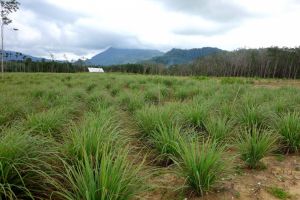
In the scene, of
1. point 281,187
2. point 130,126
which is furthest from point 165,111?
point 281,187

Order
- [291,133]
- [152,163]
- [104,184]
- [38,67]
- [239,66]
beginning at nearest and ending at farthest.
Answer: [104,184]
[152,163]
[291,133]
[38,67]
[239,66]

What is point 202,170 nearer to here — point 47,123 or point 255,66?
point 47,123

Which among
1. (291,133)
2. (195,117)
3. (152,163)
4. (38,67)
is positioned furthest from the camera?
(38,67)

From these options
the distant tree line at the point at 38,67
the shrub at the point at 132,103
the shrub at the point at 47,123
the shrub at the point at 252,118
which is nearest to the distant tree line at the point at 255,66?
the distant tree line at the point at 38,67

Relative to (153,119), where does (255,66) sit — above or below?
above

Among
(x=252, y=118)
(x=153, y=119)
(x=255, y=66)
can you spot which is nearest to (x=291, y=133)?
(x=252, y=118)

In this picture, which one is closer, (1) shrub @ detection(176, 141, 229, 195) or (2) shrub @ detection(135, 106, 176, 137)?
(1) shrub @ detection(176, 141, 229, 195)

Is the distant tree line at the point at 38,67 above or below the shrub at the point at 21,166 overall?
above

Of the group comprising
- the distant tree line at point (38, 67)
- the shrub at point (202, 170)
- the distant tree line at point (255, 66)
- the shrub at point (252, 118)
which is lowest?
the shrub at point (202, 170)

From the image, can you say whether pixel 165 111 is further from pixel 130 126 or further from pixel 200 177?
pixel 200 177

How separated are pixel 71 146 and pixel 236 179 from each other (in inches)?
90.7

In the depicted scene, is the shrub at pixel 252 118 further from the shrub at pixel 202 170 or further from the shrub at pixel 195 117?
the shrub at pixel 202 170

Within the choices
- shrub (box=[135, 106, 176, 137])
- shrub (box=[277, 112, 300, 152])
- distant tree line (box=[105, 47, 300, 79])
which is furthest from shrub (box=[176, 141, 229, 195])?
distant tree line (box=[105, 47, 300, 79])

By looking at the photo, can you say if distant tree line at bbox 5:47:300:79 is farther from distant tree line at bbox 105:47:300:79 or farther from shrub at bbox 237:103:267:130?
shrub at bbox 237:103:267:130
